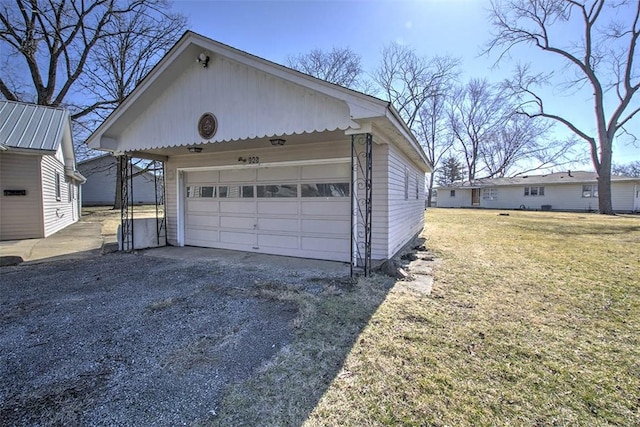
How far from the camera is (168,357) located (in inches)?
108

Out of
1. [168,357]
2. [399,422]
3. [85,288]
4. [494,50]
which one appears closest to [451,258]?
[399,422]

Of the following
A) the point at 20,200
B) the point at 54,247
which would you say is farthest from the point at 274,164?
the point at 20,200

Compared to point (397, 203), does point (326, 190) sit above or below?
above

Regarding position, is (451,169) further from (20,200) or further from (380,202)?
Answer: (20,200)

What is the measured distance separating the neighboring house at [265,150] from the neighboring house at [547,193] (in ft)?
85.2

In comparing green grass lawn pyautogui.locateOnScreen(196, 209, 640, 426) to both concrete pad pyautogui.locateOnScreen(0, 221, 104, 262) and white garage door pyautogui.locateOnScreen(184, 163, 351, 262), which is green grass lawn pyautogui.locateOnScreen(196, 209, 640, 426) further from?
concrete pad pyautogui.locateOnScreen(0, 221, 104, 262)

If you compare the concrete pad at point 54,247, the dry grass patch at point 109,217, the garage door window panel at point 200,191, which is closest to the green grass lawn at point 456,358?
the garage door window panel at point 200,191

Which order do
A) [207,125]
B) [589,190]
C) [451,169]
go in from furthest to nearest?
1. [451,169]
2. [589,190]
3. [207,125]

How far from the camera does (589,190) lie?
25.5 metres

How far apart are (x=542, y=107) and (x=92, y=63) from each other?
33688mm

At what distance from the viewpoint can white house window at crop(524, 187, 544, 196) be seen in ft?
91.2

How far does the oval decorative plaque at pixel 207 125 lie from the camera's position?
5.97m

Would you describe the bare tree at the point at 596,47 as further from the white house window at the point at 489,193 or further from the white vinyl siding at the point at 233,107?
the white vinyl siding at the point at 233,107

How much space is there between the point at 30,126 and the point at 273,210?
977 cm
